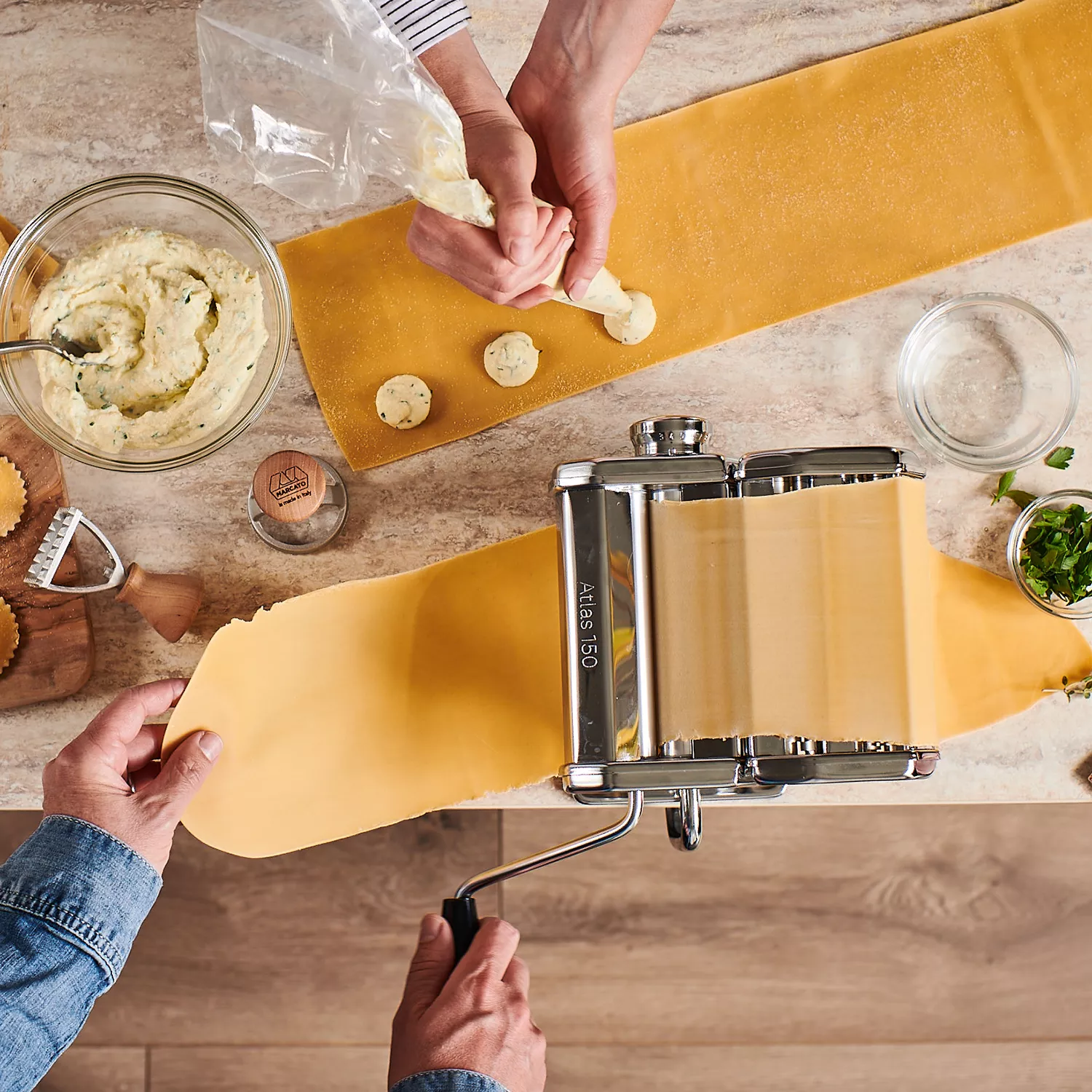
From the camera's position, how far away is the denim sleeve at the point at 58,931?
64cm

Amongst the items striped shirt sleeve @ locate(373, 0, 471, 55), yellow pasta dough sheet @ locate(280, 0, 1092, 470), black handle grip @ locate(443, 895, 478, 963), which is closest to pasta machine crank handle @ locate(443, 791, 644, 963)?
black handle grip @ locate(443, 895, 478, 963)

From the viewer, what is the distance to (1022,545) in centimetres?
78

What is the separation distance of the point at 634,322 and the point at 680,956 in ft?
2.78

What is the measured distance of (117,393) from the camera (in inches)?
28.5

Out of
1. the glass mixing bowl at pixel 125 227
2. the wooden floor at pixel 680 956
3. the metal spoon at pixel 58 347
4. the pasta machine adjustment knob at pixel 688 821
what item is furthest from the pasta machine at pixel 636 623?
the wooden floor at pixel 680 956

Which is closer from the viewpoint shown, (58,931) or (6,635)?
(58,931)

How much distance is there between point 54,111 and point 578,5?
0.50 metres

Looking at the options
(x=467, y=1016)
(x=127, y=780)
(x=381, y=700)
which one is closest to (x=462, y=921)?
(x=467, y=1016)

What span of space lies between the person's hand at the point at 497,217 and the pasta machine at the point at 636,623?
0.18 m

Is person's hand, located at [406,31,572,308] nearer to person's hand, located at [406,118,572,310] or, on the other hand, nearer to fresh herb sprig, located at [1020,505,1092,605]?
person's hand, located at [406,118,572,310]

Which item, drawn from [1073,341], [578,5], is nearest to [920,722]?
[1073,341]

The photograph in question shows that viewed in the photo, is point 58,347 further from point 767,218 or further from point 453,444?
point 767,218

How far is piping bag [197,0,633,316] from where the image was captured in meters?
0.61

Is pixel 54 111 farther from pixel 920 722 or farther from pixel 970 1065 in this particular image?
pixel 970 1065
